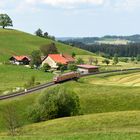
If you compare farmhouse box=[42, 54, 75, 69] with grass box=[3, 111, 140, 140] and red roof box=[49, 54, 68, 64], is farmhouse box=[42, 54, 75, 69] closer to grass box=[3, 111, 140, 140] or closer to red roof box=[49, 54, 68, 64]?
red roof box=[49, 54, 68, 64]

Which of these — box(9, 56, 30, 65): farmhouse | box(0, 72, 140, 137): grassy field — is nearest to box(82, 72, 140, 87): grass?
box(0, 72, 140, 137): grassy field

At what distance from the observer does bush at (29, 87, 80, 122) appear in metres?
65.6

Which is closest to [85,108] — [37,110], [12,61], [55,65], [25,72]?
[37,110]

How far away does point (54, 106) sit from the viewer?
218 feet

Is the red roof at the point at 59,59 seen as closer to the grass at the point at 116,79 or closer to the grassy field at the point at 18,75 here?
the grassy field at the point at 18,75

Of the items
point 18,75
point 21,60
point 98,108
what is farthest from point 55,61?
point 98,108

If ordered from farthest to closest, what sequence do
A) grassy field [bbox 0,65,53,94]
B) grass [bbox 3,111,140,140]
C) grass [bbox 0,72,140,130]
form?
grassy field [bbox 0,65,53,94] < grass [bbox 0,72,140,130] < grass [bbox 3,111,140,140]

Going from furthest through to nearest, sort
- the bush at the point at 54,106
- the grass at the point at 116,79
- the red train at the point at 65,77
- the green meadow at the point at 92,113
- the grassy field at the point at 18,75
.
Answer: the grassy field at the point at 18,75 → the grass at the point at 116,79 → the red train at the point at 65,77 → the bush at the point at 54,106 → the green meadow at the point at 92,113

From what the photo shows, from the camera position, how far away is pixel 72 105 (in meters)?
67.8

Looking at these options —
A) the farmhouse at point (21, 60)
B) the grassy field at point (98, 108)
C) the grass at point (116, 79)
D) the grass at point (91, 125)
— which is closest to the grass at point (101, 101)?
the grassy field at point (98, 108)

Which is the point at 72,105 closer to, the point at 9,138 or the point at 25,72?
the point at 9,138

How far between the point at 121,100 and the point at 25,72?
71.2 meters

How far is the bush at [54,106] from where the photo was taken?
6556 centimetres

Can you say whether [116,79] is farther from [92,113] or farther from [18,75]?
[92,113]
